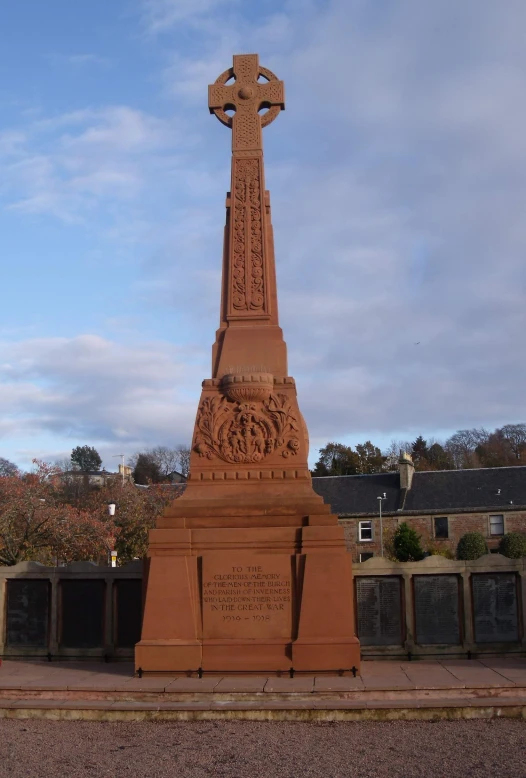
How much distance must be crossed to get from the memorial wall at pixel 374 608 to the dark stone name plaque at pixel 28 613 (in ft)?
0.06

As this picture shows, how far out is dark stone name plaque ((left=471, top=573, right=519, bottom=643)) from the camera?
12875 mm

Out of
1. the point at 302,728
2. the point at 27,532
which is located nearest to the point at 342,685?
the point at 302,728

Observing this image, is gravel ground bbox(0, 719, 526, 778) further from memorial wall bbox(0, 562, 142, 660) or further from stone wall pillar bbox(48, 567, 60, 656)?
stone wall pillar bbox(48, 567, 60, 656)

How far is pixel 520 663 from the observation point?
38.8 feet

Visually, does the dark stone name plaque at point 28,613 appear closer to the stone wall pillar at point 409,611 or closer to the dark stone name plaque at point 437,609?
the stone wall pillar at point 409,611

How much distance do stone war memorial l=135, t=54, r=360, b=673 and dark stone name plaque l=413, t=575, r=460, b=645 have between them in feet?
8.21

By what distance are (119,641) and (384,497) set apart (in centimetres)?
3654

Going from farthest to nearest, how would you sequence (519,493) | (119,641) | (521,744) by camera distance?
(519,493) → (119,641) → (521,744)

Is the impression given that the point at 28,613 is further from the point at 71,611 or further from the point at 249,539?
the point at 249,539

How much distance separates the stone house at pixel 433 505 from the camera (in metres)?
45.6

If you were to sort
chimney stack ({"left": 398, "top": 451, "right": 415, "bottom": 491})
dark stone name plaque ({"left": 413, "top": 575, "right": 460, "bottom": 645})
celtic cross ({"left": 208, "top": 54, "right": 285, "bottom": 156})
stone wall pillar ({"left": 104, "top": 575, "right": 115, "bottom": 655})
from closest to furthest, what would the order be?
dark stone name plaque ({"left": 413, "top": 575, "right": 460, "bottom": 645}) < stone wall pillar ({"left": 104, "top": 575, "right": 115, "bottom": 655}) < celtic cross ({"left": 208, "top": 54, "right": 285, "bottom": 156}) < chimney stack ({"left": 398, "top": 451, "right": 415, "bottom": 491})

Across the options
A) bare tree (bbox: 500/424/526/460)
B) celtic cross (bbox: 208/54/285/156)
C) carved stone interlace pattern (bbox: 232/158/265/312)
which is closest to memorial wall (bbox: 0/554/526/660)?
carved stone interlace pattern (bbox: 232/158/265/312)

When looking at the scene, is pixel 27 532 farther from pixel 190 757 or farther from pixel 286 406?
pixel 190 757

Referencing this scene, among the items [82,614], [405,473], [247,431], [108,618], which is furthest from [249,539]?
Answer: [405,473]
